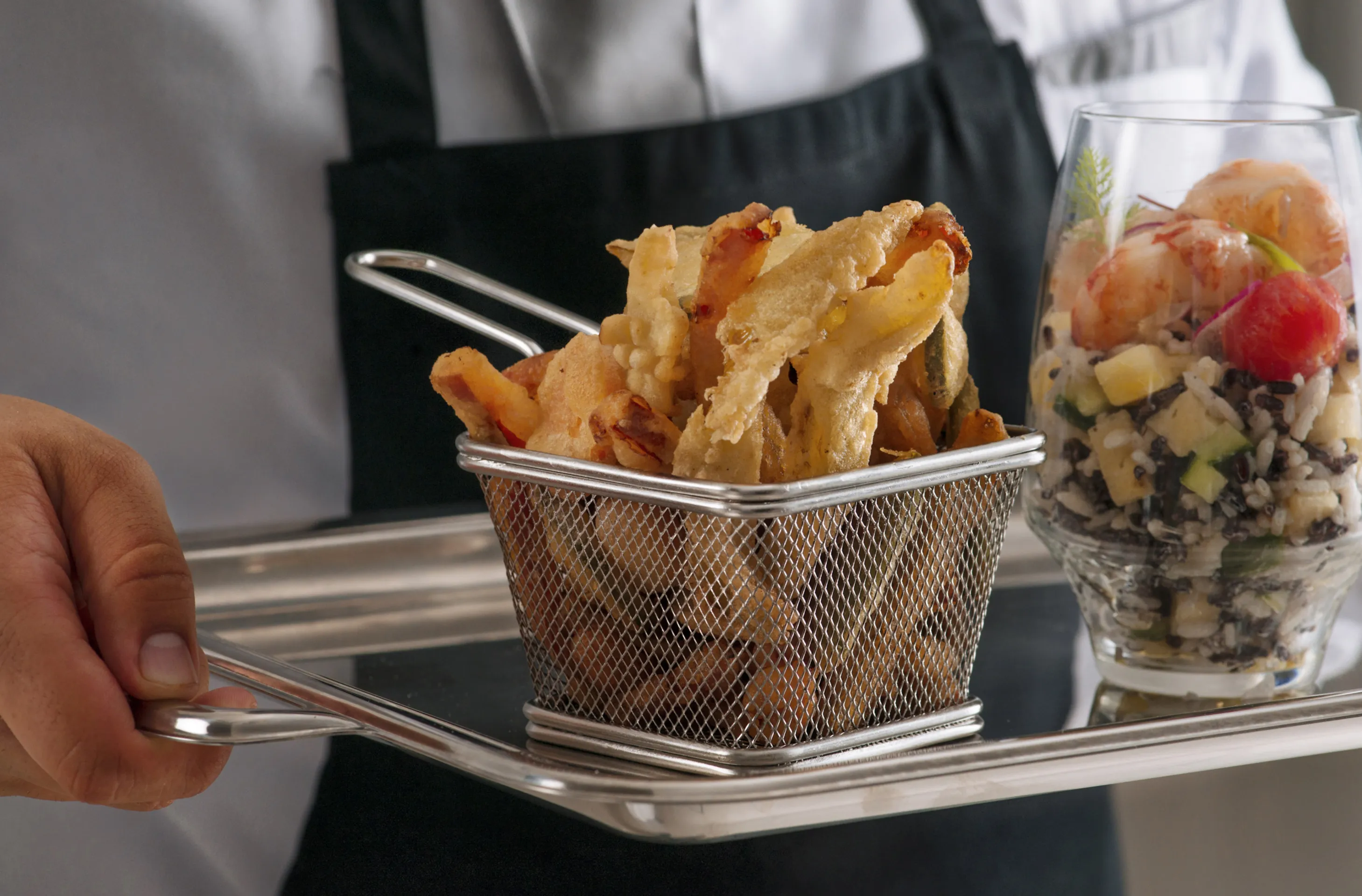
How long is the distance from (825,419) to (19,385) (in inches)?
32.2

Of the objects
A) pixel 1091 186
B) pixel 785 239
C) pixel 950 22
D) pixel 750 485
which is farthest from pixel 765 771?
pixel 950 22

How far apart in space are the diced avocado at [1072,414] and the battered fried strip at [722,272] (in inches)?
7.3

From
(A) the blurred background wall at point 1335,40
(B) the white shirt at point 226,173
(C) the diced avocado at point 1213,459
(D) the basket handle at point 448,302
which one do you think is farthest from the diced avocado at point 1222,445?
(A) the blurred background wall at point 1335,40

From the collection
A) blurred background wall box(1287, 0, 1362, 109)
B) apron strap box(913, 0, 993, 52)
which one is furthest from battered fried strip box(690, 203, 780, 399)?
blurred background wall box(1287, 0, 1362, 109)

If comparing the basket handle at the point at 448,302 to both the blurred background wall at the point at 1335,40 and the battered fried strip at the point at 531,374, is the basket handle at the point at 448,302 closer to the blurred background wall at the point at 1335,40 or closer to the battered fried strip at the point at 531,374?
the battered fried strip at the point at 531,374

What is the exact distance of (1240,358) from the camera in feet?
1.72

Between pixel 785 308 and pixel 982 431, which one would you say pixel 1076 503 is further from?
pixel 785 308

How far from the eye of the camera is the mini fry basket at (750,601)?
0.47 meters

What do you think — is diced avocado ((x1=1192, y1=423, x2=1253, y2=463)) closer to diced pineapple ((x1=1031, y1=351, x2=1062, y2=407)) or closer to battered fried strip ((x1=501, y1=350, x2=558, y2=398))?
diced pineapple ((x1=1031, y1=351, x2=1062, y2=407))

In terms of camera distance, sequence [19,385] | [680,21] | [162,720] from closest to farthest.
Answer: [162,720] → [19,385] → [680,21]

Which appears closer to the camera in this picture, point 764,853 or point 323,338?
point 764,853

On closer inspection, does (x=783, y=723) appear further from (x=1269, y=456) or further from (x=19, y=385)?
(x=19, y=385)

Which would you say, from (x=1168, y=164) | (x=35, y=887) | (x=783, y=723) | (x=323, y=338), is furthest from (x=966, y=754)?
(x=323, y=338)

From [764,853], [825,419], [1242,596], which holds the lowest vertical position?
A: [764,853]
